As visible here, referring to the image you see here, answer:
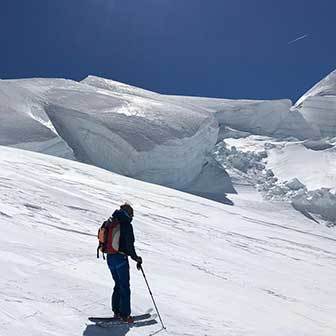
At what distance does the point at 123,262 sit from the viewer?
625cm

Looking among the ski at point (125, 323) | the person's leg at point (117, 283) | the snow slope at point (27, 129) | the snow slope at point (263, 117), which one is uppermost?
the snow slope at point (263, 117)

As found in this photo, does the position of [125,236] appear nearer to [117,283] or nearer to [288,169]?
[117,283]

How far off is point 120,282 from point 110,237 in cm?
51

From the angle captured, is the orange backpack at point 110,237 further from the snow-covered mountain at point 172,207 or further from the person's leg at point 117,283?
the snow-covered mountain at point 172,207

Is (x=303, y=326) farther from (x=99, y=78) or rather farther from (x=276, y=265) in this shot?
(x=99, y=78)

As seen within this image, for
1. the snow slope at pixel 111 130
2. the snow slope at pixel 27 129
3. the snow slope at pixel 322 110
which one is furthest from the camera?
the snow slope at pixel 322 110

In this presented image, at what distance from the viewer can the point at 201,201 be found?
64.6 feet

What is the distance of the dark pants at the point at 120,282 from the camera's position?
6215 mm

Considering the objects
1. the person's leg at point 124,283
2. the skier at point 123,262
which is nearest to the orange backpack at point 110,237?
the skier at point 123,262

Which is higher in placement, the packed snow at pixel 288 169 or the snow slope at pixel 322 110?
the snow slope at pixel 322 110

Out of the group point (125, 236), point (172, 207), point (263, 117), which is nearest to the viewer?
point (125, 236)

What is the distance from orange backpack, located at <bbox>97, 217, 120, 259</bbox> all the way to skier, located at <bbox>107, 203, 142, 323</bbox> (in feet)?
0.13

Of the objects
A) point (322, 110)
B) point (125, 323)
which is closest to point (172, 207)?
point (125, 323)

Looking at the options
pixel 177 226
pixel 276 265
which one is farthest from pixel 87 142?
pixel 276 265
